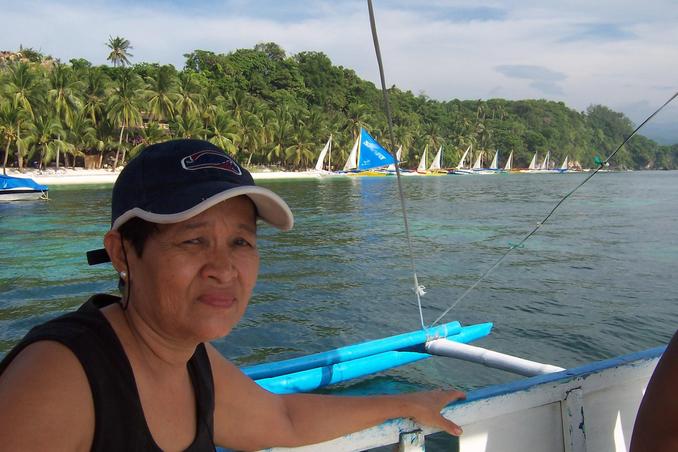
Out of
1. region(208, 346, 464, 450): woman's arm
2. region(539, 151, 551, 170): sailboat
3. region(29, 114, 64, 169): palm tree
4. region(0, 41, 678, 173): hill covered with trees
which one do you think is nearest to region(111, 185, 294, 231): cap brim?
region(208, 346, 464, 450): woman's arm

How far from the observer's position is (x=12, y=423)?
952 millimetres

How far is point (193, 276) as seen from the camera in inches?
49.6

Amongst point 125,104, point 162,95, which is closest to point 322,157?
point 162,95

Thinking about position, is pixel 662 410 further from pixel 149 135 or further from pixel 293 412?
pixel 149 135

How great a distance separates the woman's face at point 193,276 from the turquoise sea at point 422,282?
4.06 m

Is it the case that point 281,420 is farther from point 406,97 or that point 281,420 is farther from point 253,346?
point 406,97

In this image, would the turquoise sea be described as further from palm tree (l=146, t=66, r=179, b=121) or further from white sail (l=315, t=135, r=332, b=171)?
white sail (l=315, t=135, r=332, b=171)

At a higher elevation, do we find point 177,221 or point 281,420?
point 177,221

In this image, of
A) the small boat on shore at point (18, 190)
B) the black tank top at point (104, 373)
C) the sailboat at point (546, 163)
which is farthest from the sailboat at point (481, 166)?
the black tank top at point (104, 373)

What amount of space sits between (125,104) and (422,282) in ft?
124

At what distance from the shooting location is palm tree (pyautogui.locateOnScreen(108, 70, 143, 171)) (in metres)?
42.6

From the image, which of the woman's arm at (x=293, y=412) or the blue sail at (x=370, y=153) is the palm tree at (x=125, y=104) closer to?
the blue sail at (x=370, y=153)

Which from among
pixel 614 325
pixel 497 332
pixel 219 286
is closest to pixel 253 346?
pixel 497 332

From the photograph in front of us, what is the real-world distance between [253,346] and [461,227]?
533 inches
